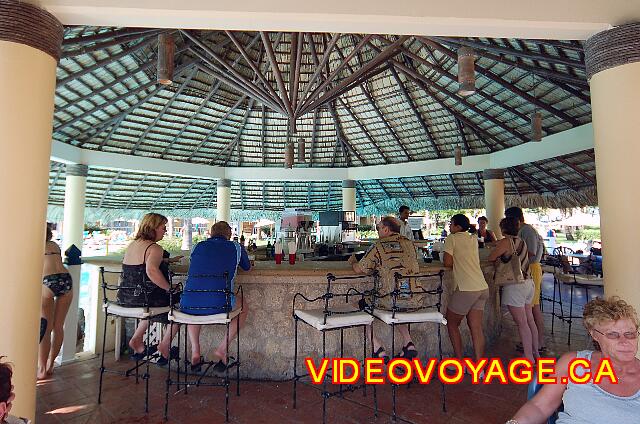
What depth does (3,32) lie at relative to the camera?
88.8 inches

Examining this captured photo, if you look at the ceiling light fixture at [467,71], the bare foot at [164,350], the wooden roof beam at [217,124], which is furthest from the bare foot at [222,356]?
the wooden roof beam at [217,124]

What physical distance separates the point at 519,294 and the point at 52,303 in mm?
4853

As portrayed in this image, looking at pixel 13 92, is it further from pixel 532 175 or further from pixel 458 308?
pixel 532 175

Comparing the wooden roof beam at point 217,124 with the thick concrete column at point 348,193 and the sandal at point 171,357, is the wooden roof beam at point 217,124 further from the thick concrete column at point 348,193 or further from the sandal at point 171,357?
the sandal at point 171,357

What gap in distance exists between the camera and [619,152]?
8.45ft

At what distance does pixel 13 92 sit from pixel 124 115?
8301 mm

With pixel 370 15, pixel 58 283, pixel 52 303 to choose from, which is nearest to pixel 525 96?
pixel 370 15

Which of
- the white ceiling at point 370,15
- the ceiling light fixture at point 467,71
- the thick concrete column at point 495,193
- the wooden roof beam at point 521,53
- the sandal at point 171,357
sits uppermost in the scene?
the wooden roof beam at point 521,53

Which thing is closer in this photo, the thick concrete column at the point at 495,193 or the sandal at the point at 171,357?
the sandal at the point at 171,357

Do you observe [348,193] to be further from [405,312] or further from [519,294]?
[405,312]

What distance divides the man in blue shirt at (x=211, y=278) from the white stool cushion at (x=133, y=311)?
1.07 feet

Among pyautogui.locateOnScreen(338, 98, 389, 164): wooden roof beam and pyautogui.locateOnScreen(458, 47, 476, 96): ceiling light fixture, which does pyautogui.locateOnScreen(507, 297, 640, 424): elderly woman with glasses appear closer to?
pyautogui.locateOnScreen(458, 47, 476, 96): ceiling light fixture

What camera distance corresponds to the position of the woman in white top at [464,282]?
353 centimetres

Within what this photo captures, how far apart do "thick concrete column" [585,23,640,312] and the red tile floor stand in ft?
4.64
